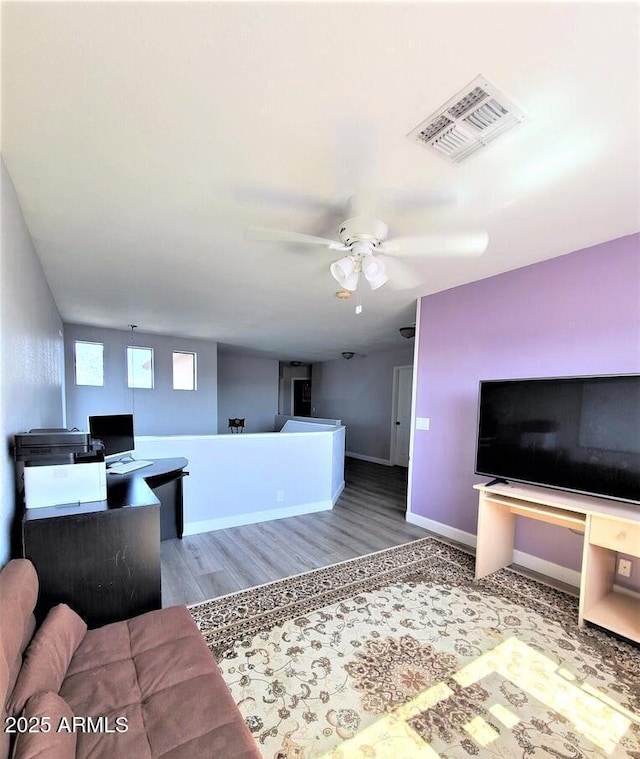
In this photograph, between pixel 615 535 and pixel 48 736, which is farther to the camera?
pixel 615 535

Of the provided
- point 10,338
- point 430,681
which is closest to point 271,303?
point 10,338

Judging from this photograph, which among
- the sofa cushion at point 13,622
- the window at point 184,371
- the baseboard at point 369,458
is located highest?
the window at point 184,371

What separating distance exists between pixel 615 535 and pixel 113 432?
3469mm

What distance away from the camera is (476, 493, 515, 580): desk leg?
2.61 meters

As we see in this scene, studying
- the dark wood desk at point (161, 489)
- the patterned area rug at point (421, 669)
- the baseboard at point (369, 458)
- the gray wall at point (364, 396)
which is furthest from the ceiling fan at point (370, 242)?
the baseboard at point (369, 458)

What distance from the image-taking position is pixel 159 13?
985mm

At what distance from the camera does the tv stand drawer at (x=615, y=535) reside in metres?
1.90

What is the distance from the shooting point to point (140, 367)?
6.34 metres

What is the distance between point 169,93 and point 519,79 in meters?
1.22

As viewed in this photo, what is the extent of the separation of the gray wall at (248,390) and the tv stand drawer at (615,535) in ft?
25.3

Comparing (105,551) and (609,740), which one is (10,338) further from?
(609,740)

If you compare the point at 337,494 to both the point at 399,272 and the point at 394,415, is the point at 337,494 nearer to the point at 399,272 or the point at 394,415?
the point at 394,415

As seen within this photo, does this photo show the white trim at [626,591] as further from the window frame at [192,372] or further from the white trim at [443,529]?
the window frame at [192,372]

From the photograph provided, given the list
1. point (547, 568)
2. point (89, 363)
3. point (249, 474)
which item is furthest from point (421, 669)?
point (89, 363)
